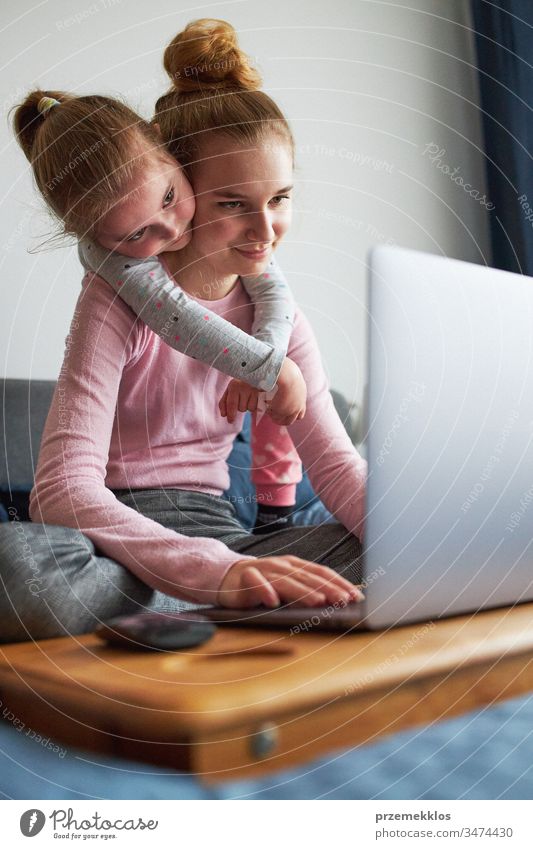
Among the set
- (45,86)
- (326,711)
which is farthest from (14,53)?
(326,711)

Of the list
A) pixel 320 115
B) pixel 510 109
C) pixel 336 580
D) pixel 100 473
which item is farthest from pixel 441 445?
pixel 510 109

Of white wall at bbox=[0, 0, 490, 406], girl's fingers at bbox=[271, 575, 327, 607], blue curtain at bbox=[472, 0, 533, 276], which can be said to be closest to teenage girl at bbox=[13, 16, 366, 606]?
girl's fingers at bbox=[271, 575, 327, 607]

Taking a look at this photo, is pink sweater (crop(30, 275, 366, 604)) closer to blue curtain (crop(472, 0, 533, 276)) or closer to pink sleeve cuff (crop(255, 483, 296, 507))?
pink sleeve cuff (crop(255, 483, 296, 507))

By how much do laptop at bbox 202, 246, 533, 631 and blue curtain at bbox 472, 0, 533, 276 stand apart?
0.94 metres

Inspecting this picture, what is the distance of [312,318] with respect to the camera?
817 mm

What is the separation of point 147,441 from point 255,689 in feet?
0.94

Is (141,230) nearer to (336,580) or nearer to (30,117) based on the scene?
(30,117)

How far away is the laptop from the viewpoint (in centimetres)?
38

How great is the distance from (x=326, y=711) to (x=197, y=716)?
2.9 inches

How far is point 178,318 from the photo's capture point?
48 centimetres

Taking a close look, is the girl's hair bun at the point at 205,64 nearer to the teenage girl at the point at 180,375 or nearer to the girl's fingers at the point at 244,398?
the teenage girl at the point at 180,375

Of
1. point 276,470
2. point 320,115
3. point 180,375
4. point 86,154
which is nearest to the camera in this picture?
point 86,154

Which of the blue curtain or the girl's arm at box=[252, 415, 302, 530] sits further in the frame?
the blue curtain
